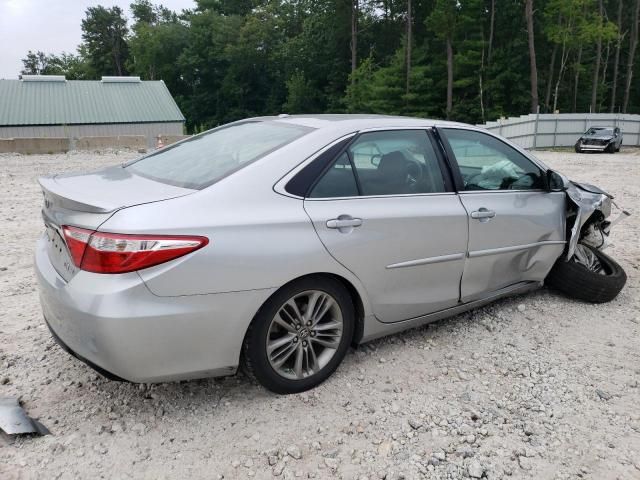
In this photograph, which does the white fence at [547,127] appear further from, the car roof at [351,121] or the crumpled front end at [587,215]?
the car roof at [351,121]

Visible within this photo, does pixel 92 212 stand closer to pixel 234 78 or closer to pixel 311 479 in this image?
pixel 311 479

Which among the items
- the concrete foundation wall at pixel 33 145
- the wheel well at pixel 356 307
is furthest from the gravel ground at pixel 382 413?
the concrete foundation wall at pixel 33 145

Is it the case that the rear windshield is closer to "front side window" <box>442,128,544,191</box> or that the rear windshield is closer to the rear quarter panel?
the rear quarter panel

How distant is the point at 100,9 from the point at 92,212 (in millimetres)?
97185

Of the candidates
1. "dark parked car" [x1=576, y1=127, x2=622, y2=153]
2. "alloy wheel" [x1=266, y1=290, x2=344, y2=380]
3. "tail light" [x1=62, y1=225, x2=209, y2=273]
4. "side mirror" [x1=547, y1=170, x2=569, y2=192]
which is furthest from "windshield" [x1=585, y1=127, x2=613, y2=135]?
"tail light" [x1=62, y1=225, x2=209, y2=273]

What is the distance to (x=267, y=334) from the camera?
8.97ft

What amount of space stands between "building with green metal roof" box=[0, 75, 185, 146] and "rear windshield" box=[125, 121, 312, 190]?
36.2 meters

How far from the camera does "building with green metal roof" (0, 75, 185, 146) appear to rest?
3700 cm

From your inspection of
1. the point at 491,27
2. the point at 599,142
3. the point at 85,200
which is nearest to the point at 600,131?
the point at 599,142

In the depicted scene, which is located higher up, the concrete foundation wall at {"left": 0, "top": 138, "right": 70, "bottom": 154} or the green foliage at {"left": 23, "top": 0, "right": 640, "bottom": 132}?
the green foliage at {"left": 23, "top": 0, "right": 640, "bottom": 132}

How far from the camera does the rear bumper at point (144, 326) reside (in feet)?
7.73

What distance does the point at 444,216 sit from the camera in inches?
133

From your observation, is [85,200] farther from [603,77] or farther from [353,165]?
[603,77]

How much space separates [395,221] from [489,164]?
1.30 metres
